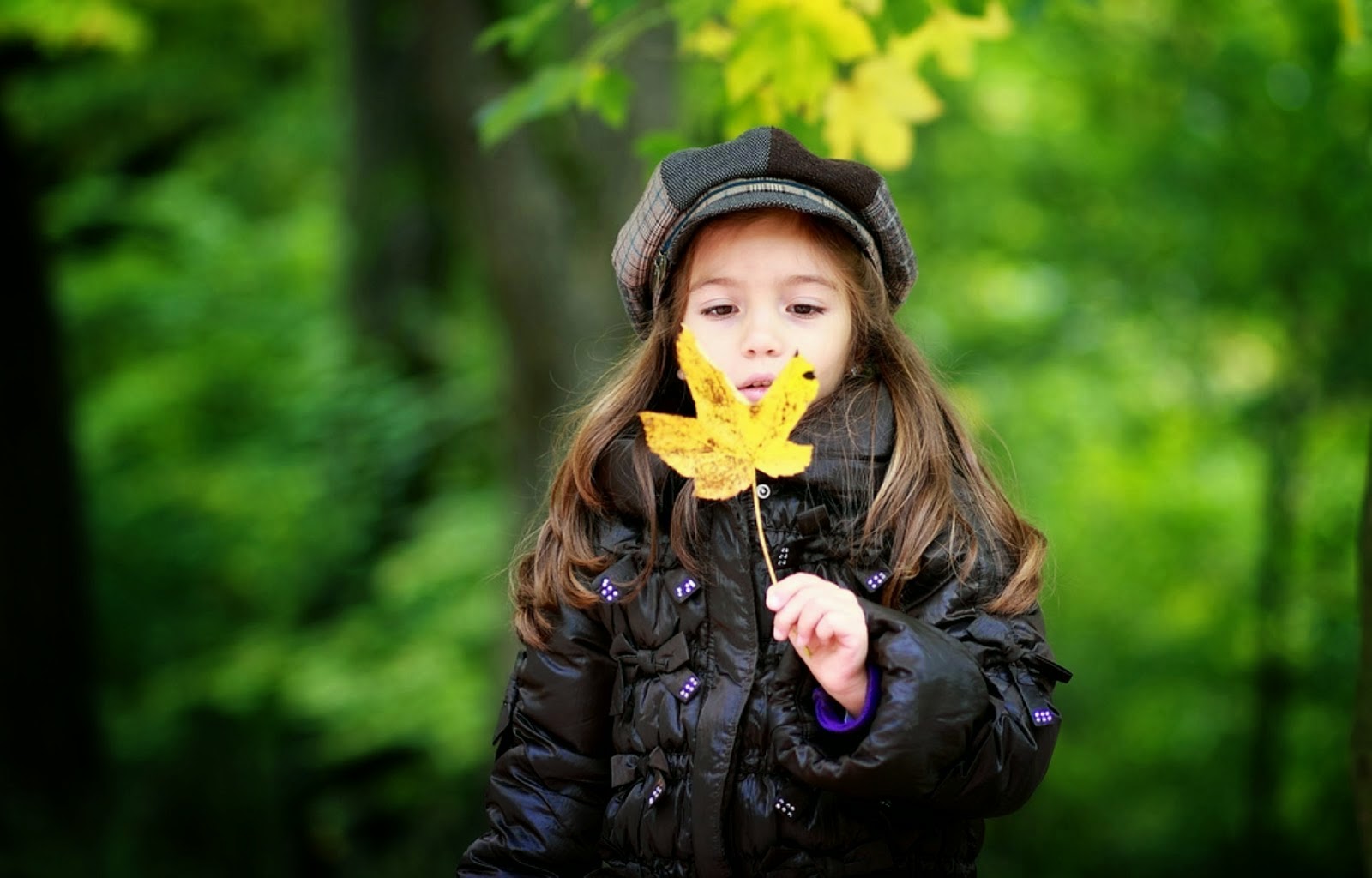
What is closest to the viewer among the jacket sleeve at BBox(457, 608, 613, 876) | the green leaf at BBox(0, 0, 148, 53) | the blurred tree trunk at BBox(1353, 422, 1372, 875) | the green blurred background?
the jacket sleeve at BBox(457, 608, 613, 876)

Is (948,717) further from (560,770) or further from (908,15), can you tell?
(908,15)

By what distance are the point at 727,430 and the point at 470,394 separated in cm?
699

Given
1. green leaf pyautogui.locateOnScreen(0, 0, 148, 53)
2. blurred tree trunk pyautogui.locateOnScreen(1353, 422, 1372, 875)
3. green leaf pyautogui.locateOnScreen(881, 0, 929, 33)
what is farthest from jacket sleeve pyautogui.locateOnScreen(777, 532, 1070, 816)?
green leaf pyautogui.locateOnScreen(0, 0, 148, 53)

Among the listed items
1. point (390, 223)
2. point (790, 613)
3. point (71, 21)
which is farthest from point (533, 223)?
point (790, 613)

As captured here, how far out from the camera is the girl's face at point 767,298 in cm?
200

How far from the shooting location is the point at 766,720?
1.89m

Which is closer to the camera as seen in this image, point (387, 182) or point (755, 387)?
point (755, 387)

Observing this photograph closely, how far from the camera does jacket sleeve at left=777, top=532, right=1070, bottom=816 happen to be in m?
1.71

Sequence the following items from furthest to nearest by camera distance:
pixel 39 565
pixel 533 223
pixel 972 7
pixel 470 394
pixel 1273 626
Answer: pixel 470 394 → pixel 39 565 → pixel 1273 626 → pixel 533 223 → pixel 972 7

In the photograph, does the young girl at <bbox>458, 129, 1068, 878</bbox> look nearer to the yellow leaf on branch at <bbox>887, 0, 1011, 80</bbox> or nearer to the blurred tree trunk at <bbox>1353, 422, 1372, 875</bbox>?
the blurred tree trunk at <bbox>1353, 422, 1372, 875</bbox>

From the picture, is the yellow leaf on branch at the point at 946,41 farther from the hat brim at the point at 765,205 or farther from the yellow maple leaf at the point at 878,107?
the hat brim at the point at 765,205

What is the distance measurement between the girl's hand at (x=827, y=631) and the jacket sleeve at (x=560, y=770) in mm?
421

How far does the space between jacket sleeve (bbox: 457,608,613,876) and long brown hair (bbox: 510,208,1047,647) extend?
0.06 meters

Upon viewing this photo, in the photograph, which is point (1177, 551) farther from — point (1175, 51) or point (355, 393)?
point (355, 393)
